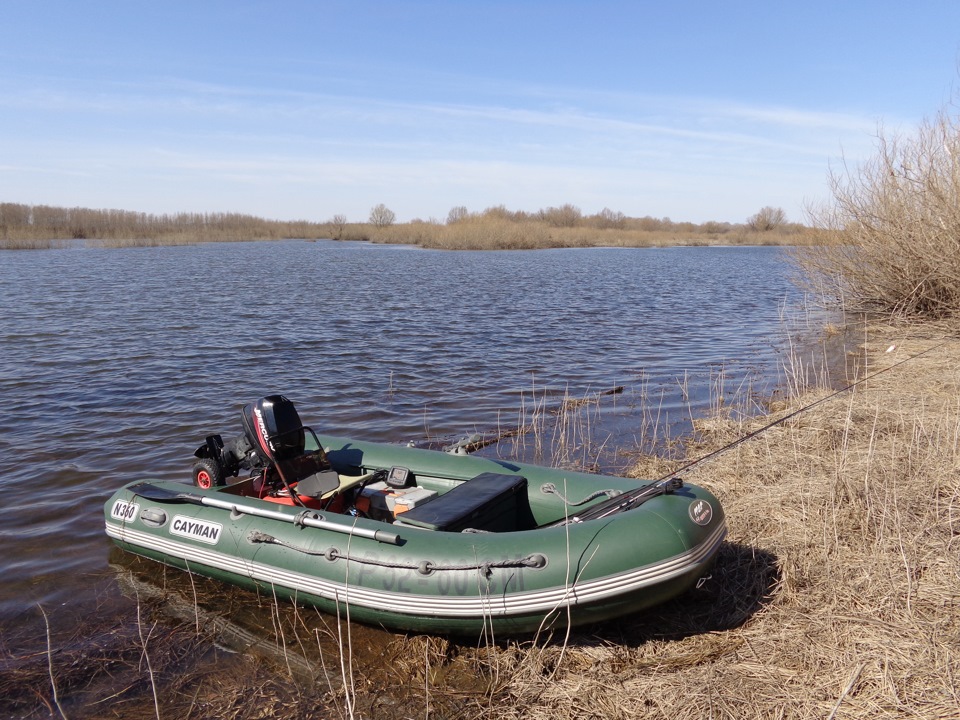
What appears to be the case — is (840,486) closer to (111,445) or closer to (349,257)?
(111,445)

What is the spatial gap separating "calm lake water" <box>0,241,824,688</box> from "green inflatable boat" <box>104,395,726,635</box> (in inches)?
36.1

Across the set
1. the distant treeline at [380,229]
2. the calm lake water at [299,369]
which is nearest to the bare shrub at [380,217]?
the distant treeline at [380,229]

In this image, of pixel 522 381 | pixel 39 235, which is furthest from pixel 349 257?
pixel 522 381

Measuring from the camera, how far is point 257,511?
422 centimetres

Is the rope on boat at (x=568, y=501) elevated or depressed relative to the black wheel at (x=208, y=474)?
elevated

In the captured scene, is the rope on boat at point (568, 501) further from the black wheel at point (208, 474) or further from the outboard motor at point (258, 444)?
the black wheel at point (208, 474)

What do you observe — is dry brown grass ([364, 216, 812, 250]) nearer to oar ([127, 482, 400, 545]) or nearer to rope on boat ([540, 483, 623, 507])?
rope on boat ([540, 483, 623, 507])

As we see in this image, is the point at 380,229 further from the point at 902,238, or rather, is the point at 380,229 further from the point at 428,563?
the point at 428,563

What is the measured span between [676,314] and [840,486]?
13.3 metres

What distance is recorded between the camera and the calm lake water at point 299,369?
625 cm

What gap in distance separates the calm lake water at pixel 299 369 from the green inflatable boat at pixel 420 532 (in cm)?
92

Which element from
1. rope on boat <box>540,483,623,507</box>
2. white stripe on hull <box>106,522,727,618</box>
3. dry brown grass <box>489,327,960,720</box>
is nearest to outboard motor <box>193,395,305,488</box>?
white stripe on hull <box>106,522,727,618</box>

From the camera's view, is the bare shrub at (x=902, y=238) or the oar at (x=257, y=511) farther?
the bare shrub at (x=902, y=238)

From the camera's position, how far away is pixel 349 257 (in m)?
35.4
